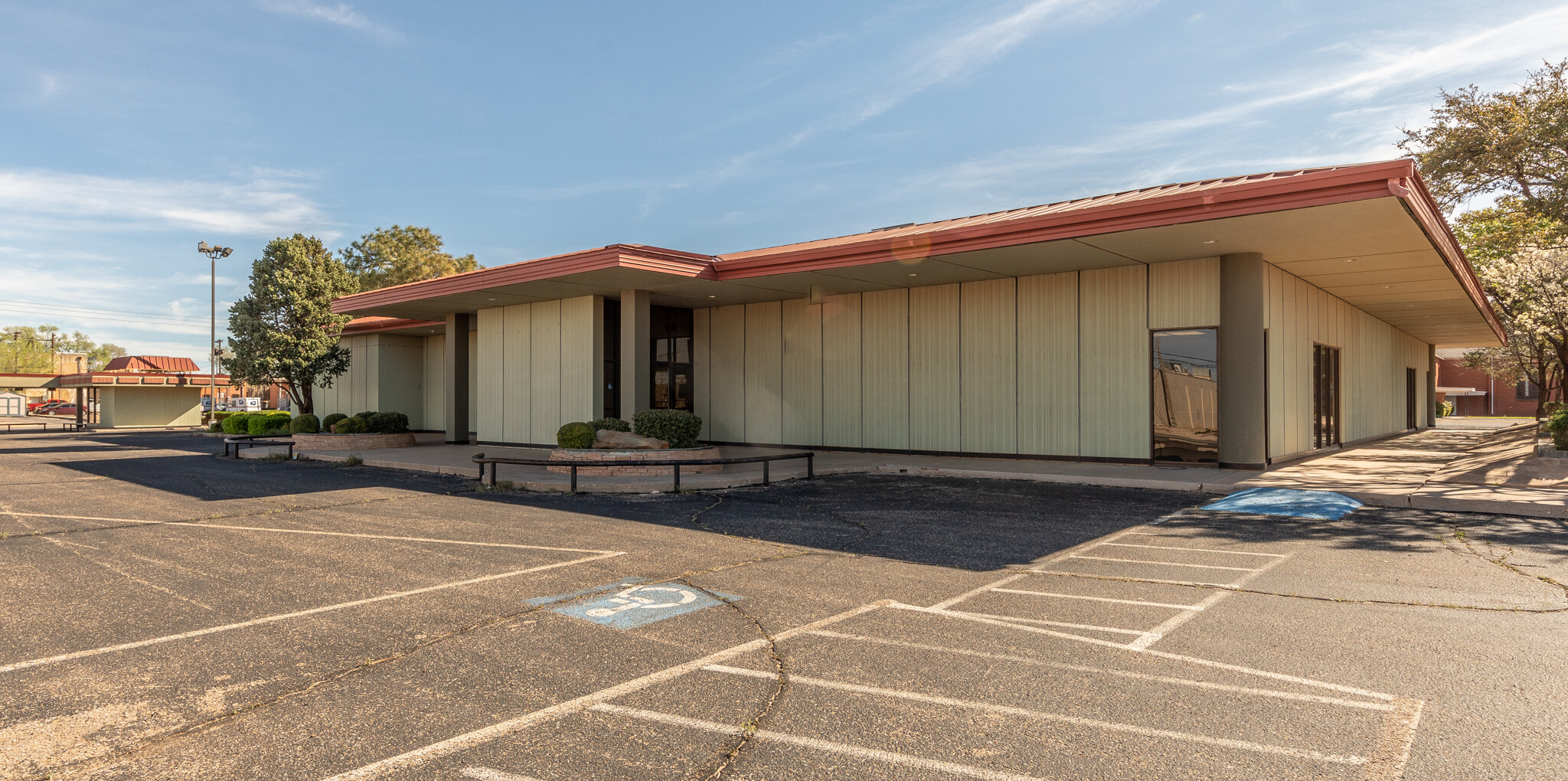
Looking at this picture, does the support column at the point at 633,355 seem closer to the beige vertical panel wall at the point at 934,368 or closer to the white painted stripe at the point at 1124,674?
the beige vertical panel wall at the point at 934,368

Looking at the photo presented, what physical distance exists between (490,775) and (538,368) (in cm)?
1943

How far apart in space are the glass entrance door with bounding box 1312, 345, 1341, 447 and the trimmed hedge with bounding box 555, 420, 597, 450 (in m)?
16.5

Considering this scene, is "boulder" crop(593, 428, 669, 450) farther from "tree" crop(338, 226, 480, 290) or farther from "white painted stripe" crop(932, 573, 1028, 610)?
"tree" crop(338, 226, 480, 290)

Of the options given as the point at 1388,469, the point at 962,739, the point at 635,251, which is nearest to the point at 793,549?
the point at 962,739

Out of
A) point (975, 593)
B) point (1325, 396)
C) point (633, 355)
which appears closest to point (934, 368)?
point (633, 355)

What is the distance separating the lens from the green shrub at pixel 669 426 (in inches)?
679

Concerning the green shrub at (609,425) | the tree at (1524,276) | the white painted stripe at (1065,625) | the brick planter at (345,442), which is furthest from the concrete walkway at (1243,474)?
the white painted stripe at (1065,625)

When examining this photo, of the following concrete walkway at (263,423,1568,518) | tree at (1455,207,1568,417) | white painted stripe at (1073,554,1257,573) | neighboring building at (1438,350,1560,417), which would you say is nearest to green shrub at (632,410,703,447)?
concrete walkway at (263,423,1568,518)

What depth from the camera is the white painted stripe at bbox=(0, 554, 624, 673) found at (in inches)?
199

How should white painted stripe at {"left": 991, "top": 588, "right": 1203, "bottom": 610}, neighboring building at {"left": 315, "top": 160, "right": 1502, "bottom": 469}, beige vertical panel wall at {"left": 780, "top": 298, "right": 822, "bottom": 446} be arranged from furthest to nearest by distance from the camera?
beige vertical panel wall at {"left": 780, "top": 298, "right": 822, "bottom": 446} < neighboring building at {"left": 315, "top": 160, "right": 1502, "bottom": 469} < white painted stripe at {"left": 991, "top": 588, "right": 1203, "bottom": 610}

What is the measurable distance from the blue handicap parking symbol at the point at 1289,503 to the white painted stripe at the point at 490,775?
402 inches

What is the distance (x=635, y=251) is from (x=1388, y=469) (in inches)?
579

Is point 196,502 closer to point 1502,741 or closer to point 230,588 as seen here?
point 230,588

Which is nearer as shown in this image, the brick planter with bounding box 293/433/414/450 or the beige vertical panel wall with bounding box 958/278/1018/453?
the beige vertical panel wall with bounding box 958/278/1018/453
